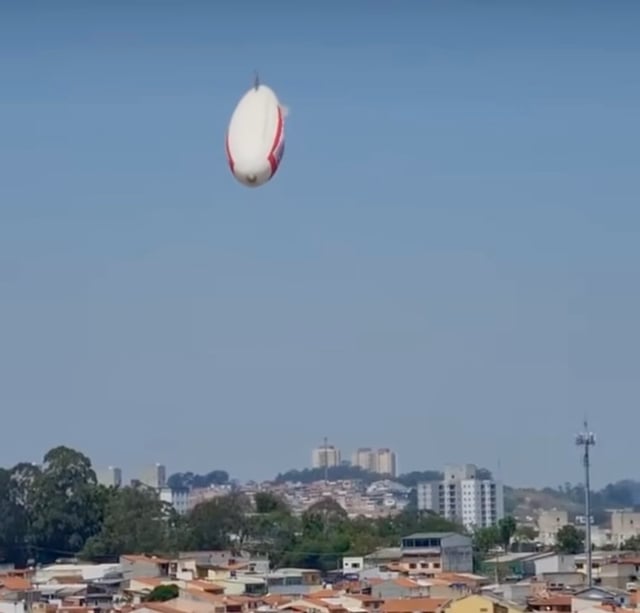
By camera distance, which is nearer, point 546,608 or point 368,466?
point 546,608

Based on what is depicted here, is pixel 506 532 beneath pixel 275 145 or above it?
above

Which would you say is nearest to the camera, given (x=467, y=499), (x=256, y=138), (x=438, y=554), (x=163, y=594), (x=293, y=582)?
(x=256, y=138)

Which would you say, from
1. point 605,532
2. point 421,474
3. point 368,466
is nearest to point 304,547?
point 605,532

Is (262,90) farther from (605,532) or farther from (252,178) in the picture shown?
(605,532)

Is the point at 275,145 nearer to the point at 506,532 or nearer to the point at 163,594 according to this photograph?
the point at 163,594

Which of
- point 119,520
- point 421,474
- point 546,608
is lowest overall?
point 546,608

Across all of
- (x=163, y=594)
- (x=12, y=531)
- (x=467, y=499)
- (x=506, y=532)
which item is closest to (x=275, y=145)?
(x=163, y=594)

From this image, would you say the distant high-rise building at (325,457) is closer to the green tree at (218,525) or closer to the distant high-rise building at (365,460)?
the distant high-rise building at (365,460)
